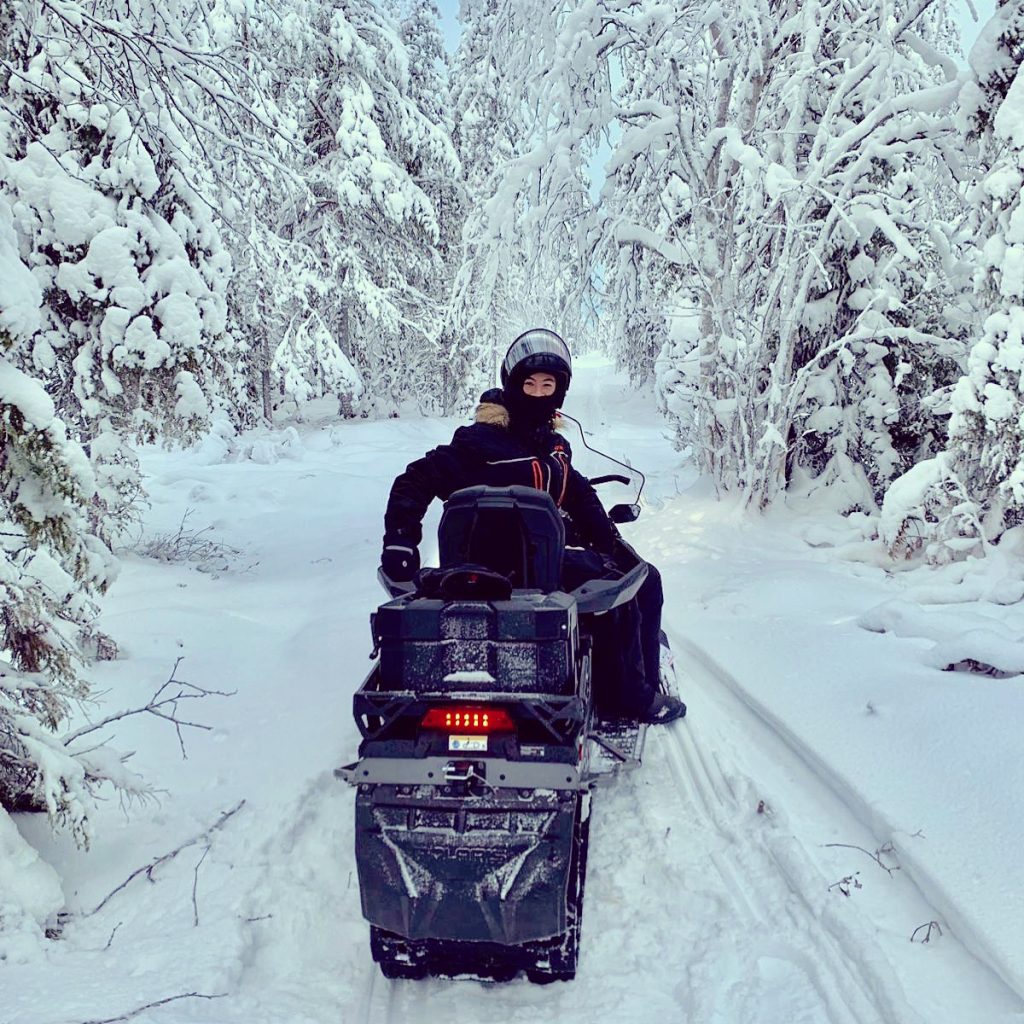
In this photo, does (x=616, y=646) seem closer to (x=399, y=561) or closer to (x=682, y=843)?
(x=682, y=843)

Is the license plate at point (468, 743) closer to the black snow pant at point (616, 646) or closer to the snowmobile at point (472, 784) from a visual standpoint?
the snowmobile at point (472, 784)

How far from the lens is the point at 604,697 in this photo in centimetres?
375

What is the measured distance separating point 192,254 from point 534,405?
292 centimetres

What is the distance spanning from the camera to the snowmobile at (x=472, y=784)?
2.33m

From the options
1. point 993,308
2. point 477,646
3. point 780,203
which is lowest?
point 477,646

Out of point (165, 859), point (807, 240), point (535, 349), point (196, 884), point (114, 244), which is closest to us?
point (196, 884)

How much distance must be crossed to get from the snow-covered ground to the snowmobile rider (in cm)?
49

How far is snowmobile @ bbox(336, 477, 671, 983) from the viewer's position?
2328 mm

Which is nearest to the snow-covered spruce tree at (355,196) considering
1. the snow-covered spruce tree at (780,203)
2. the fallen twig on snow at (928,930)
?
the snow-covered spruce tree at (780,203)

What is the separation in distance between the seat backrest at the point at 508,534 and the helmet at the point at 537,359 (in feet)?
3.40

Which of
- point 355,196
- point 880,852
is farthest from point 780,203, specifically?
point 355,196

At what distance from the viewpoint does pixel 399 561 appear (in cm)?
334

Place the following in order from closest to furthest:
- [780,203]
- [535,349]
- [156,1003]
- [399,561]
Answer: [156,1003] < [399,561] < [535,349] < [780,203]

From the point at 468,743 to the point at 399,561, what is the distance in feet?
3.51
